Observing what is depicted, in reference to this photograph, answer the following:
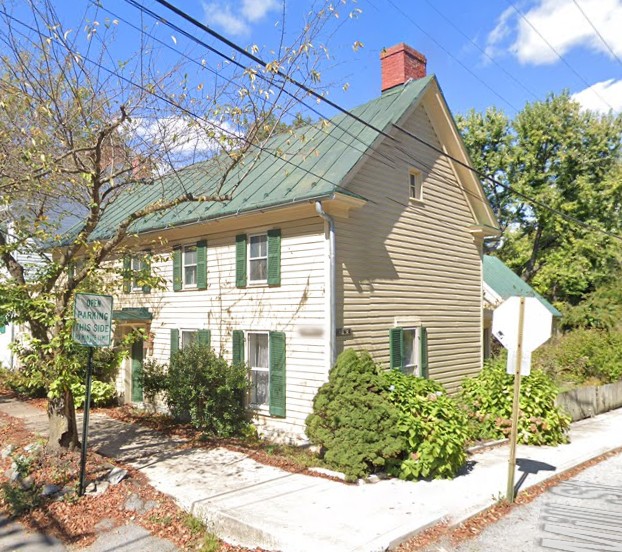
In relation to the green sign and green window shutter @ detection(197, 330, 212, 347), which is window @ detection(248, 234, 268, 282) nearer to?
green window shutter @ detection(197, 330, 212, 347)

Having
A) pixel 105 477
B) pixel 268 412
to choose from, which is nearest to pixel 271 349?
pixel 268 412

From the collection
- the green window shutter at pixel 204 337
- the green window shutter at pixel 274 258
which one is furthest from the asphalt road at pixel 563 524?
the green window shutter at pixel 204 337

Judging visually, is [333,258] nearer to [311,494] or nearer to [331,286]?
[331,286]

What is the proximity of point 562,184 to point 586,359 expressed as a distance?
595 inches

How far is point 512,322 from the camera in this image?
24.0 ft

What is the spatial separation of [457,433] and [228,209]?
6833mm

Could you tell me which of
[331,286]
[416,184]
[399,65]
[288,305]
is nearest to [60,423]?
[288,305]

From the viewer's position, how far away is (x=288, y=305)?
11.1 m

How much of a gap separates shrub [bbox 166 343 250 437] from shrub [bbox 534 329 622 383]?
12.8 m

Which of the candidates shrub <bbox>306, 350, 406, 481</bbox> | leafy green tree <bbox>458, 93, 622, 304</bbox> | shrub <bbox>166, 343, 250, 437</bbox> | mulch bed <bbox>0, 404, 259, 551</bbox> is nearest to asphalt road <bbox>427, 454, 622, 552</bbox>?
shrub <bbox>306, 350, 406, 481</bbox>

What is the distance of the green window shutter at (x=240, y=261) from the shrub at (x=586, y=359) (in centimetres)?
1289

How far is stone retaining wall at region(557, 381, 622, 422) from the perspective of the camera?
13539mm

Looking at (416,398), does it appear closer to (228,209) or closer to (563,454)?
(563,454)

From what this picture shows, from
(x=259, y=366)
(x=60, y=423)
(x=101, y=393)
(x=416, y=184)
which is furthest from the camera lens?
(x=101, y=393)
